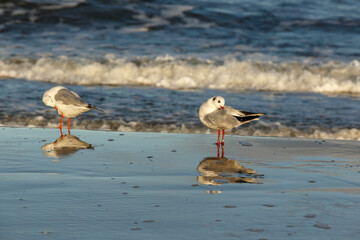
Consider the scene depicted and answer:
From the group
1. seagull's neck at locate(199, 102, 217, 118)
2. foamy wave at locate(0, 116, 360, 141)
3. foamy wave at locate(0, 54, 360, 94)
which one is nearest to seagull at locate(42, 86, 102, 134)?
foamy wave at locate(0, 116, 360, 141)

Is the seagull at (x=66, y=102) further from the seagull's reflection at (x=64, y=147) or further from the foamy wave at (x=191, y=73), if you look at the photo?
the foamy wave at (x=191, y=73)

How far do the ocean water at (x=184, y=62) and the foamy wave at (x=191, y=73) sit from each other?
0.08 ft

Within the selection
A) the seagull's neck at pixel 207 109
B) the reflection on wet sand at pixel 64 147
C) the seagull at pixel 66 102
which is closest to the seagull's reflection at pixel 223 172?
the seagull's neck at pixel 207 109

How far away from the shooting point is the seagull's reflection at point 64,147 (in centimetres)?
657

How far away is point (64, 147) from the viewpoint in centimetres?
697

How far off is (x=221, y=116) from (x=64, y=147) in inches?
74.4

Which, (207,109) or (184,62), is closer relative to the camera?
(207,109)

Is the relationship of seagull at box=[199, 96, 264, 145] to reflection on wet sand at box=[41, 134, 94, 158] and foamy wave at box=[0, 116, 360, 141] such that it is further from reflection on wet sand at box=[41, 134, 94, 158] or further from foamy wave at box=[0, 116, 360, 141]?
reflection on wet sand at box=[41, 134, 94, 158]

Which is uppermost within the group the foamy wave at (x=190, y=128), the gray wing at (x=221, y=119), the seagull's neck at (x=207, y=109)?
the seagull's neck at (x=207, y=109)

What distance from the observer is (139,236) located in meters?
3.80

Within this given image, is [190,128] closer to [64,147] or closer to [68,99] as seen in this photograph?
[68,99]

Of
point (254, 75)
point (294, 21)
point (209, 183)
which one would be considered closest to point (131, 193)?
point (209, 183)

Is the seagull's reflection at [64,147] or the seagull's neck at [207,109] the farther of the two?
the seagull's neck at [207,109]

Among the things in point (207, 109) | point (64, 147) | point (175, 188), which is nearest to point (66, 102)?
point (64, 147)
